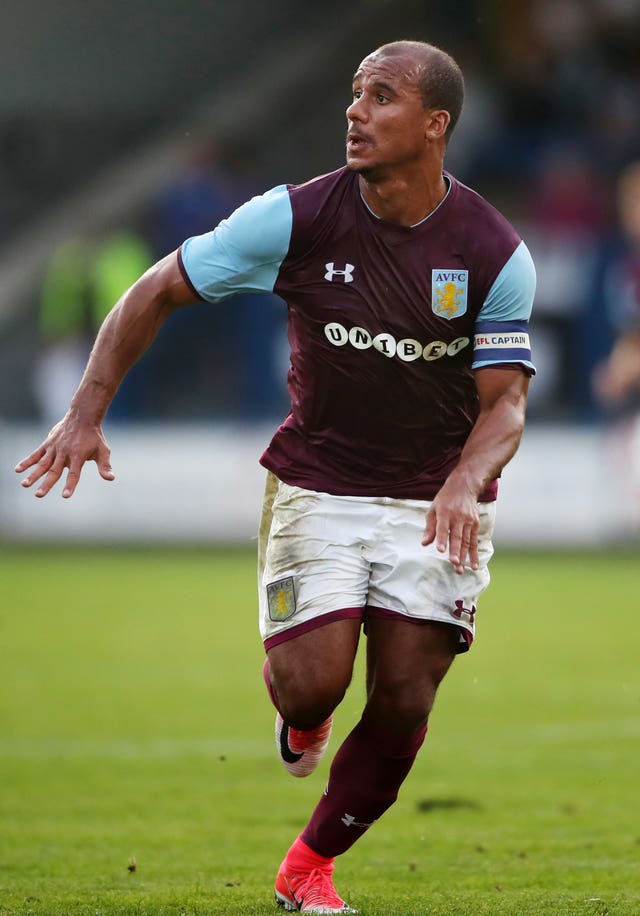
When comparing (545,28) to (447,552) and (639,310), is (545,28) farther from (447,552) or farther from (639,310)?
(447,552)

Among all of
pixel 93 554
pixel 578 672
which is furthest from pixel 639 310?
pixel 578 672

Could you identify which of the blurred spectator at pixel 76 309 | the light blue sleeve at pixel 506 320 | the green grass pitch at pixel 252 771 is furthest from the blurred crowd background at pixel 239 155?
the light blue sleeve at pixel 506 320

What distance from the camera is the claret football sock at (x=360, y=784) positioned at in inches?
202

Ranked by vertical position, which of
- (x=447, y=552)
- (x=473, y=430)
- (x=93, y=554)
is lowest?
(x=93, y=554)

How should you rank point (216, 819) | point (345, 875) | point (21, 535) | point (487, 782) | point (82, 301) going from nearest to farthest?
point (345, 875) → point (216, 819) → point (487, 782) → point (21, 535) → point (82, 301)

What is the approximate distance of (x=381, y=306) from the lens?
16.3ft

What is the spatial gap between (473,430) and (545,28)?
18.5 m

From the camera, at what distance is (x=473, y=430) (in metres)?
4.91

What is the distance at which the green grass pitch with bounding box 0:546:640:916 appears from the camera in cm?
538

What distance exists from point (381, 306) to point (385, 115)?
557 millimetres

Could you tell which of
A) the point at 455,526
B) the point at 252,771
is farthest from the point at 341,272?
the point at 252,771

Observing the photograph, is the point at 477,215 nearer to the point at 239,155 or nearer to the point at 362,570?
the point at 362,570

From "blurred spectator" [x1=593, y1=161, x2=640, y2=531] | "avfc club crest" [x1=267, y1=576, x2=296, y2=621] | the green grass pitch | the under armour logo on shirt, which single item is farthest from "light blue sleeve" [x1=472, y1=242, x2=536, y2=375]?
"blurred spectator" [x1=593, y1=161, x2=640, y2=531]

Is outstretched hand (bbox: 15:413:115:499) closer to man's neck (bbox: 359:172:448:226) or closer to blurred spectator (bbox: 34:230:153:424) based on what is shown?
man's neck (bbox: 359:172:448:226)
